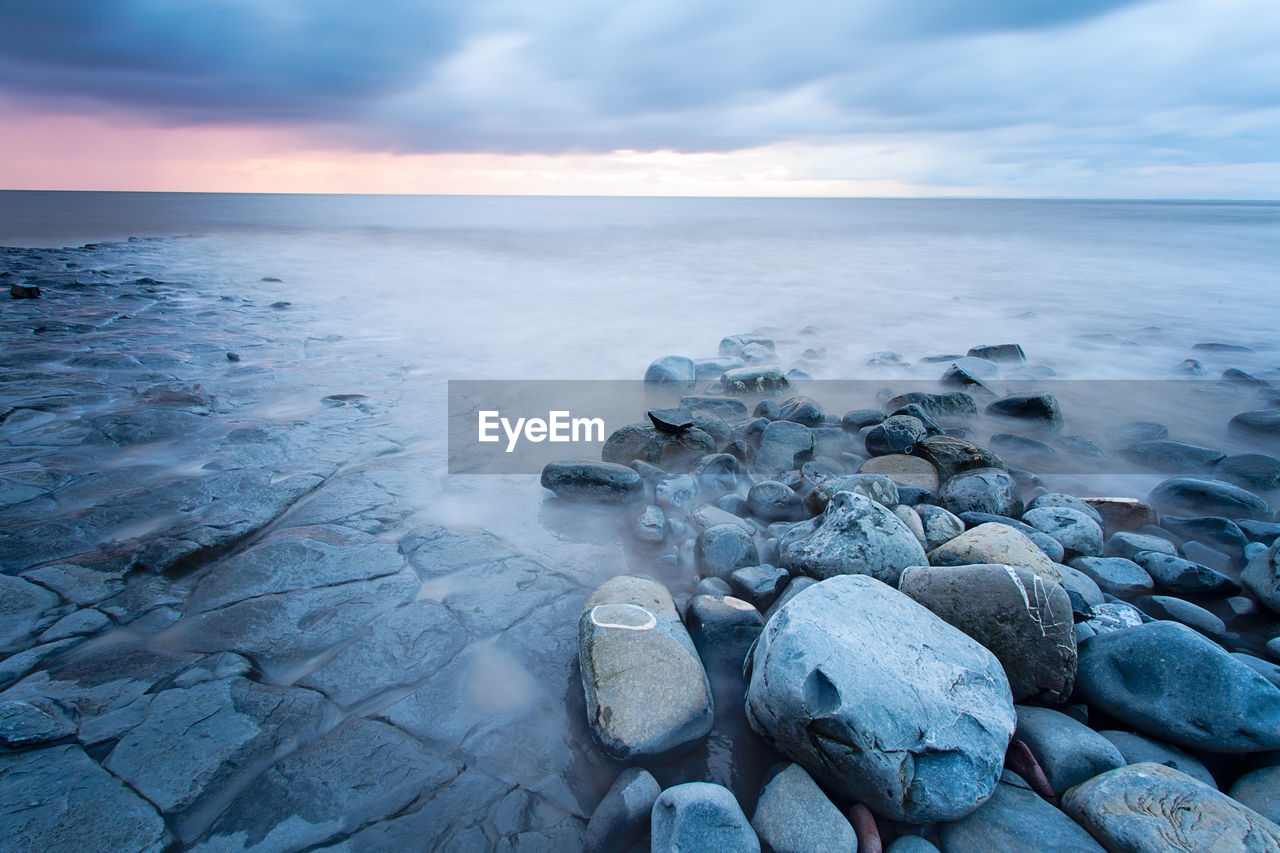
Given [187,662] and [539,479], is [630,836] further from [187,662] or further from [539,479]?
[539,479]

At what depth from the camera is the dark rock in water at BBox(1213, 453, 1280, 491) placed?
4.66 m

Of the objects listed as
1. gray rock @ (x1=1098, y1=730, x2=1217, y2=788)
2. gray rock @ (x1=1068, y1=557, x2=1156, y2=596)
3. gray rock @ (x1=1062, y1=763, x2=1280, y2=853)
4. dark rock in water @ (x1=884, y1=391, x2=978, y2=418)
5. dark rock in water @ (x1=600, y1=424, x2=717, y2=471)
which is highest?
dark rock in water @ (x1=884, y1=391, x2=978, y2=418)

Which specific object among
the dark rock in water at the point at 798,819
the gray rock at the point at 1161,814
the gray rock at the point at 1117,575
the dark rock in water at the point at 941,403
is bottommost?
the dark rock in water at the point at 798,819

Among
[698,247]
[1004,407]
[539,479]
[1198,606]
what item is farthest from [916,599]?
[698,247]

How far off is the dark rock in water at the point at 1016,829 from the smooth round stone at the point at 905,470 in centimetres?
241

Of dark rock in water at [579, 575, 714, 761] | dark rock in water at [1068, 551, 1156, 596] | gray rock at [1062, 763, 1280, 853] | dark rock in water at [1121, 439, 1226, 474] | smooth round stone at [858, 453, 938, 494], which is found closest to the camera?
gray rock at [1062, 763, 1280, 853]

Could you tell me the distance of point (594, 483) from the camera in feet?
13.9

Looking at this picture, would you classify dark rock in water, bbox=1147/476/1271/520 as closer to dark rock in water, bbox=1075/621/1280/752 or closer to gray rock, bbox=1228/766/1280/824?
dark rock in water, bbox=1075/621/1280/752

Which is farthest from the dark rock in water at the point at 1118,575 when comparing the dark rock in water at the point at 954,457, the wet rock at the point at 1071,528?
the dark rock in water at the point at 954,457

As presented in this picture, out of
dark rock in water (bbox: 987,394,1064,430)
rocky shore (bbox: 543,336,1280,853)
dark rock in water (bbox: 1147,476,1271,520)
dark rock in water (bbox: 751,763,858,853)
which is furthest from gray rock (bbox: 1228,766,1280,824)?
dark rock in water (bbox: 987,394,1064,430)

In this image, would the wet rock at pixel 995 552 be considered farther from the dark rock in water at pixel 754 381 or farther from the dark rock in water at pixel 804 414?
the dark rock in water at pixel 754 381

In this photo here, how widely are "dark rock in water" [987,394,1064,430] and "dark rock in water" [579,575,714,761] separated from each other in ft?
16.0

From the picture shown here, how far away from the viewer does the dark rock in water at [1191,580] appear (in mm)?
3223

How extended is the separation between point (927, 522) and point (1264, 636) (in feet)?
5.11
